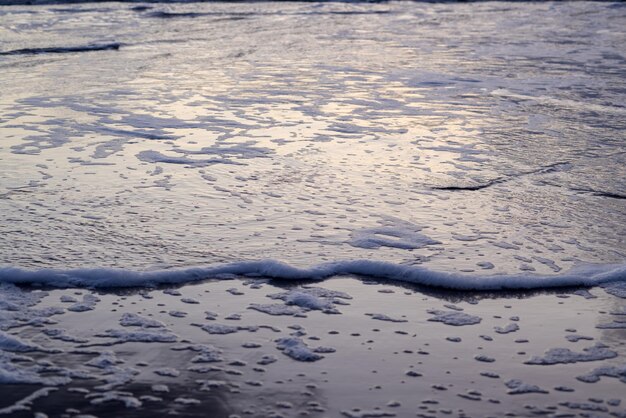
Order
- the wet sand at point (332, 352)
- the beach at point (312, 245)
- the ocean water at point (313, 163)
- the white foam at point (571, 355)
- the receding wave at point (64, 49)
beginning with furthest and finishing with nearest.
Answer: the receding wave at point (64, 49)
the ocean water at point (313, 163)
the white foam at point (571, 355)
the beach at point (312, 245)
the wet sand at point (332, 352)

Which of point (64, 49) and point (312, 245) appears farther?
point (64, 49)

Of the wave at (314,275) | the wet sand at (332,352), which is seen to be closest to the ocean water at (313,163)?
the wave at (314,275)

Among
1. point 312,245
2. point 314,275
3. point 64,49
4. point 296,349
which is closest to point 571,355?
point 296,349

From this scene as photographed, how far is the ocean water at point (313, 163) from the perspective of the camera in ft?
11.8

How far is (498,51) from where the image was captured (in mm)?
10133

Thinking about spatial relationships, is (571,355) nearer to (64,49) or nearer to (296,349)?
(296,349)

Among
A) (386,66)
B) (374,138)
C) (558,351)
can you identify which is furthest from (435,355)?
(386,66)

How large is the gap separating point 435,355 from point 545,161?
8.50 feet

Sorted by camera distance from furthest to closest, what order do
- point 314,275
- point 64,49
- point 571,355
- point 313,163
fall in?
point 64,49, point 313,163, point 314,275, point 571,355

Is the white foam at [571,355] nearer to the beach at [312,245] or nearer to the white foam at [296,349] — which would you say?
the beach at [312,245]

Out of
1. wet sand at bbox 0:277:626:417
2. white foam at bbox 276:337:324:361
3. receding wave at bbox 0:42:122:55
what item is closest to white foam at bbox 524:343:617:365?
wet sand at bbox 0:277:626:417

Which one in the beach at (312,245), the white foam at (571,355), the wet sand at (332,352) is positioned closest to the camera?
the wet sand at (332,352)

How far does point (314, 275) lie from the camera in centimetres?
346

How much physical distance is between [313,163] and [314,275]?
1679mm
